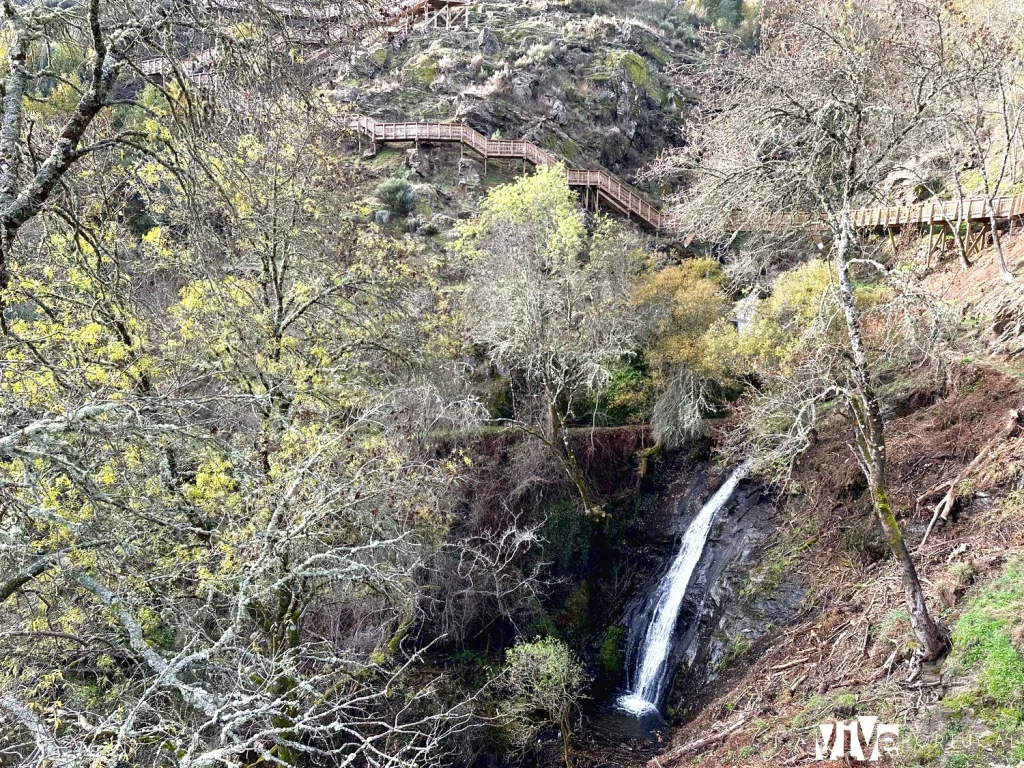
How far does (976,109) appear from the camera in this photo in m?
15.8

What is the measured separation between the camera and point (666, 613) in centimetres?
1486

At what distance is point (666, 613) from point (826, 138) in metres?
10.9

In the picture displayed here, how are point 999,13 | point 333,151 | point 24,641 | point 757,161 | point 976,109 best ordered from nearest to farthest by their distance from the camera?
point 24,641, point 757,161, point 333,151, point 976,109, point 999,13

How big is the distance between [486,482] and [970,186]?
684 inches

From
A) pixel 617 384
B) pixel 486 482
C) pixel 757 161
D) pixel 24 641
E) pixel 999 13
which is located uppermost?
pixel 999 13

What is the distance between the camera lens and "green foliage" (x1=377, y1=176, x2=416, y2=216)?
87.5 ft

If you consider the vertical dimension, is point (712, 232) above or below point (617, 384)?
above

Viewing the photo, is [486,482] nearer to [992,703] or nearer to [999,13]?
[992,703]

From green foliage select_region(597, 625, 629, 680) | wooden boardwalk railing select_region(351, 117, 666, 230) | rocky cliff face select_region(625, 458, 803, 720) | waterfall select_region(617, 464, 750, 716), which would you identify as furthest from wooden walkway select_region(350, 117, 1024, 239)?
green foliage select_region(597, 625, 629, 680)

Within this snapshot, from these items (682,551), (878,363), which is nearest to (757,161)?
(878,363)

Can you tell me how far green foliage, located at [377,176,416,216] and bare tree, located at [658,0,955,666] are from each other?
18.9 m

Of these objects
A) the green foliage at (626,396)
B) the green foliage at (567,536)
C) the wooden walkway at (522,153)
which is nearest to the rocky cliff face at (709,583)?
the green foliage at (567,536)

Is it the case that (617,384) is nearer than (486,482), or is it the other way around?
(486,482)

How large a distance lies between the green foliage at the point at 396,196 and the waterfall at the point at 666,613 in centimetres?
1754
